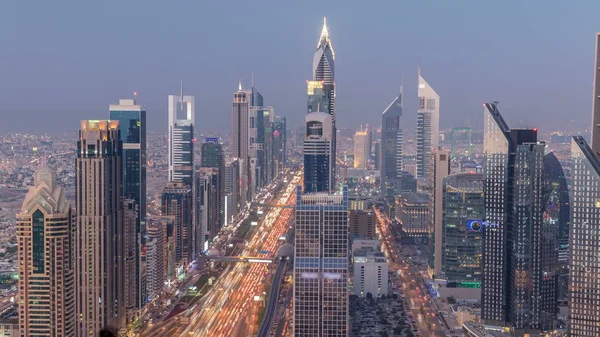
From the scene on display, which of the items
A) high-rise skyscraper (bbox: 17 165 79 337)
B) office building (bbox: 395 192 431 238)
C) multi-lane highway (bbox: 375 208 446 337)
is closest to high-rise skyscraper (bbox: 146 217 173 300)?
high-rise skyscraper (bbox: 17 165 79 337)

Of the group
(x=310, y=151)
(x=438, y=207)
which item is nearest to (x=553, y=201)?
(x=438, y=207)

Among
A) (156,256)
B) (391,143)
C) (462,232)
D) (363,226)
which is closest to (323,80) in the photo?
(363,226)

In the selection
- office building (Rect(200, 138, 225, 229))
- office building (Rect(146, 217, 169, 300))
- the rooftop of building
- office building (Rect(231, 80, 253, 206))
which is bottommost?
office building (Rect(146, 217, 169, 300))

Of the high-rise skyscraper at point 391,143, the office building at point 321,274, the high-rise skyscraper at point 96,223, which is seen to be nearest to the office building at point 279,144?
the high-rise skyscraper at point 391,143

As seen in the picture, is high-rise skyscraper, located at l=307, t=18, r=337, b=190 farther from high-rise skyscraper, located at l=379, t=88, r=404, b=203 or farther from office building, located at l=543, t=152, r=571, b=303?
office building, located at l=543, t=152, r=571, b=303

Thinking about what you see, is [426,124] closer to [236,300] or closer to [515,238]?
[236,300]
